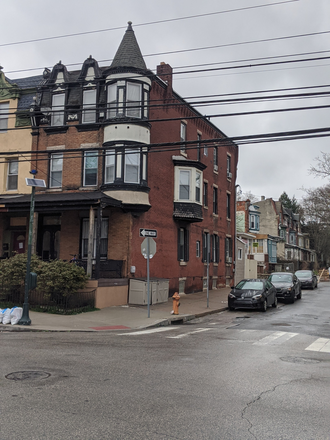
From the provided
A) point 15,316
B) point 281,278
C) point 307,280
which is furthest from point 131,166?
point 307,280

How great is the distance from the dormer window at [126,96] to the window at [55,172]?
3.56 m

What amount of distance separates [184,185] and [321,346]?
16005 millimetres

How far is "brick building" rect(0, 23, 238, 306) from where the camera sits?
816 inches

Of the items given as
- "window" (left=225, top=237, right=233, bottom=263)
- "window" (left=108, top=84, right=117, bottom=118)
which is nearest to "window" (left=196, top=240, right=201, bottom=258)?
"window" (left=225, top=237, right=233, bottom=263)

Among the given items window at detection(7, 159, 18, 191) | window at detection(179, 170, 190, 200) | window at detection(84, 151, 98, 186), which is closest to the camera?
window at detection(84, 151, 98, 186)

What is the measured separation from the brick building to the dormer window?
0.16ft

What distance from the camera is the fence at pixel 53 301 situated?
55.9 ft

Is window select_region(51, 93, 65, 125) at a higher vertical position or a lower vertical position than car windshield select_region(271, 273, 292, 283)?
higher

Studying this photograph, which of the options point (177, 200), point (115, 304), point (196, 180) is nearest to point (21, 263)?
point (115, 304)

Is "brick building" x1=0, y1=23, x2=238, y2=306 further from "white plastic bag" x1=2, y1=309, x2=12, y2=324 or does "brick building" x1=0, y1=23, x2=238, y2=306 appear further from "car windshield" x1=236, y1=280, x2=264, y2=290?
"white plastic bag" x1=2, y1=309, x2=12, y2=324

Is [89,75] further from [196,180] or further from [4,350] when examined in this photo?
[4,350]

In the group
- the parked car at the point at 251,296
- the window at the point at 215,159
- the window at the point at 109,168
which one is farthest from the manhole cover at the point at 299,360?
the window at the point at 215,159

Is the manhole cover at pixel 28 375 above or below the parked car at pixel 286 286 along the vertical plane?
below

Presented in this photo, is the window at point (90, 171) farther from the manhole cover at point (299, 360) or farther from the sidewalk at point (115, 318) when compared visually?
the manhole cover at point (299, 360)
